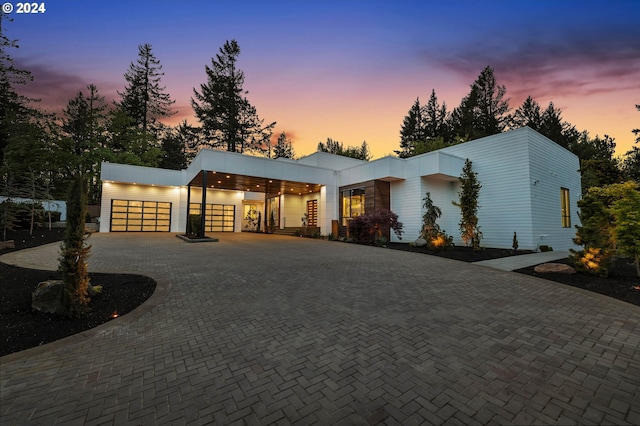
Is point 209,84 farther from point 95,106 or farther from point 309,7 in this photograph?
point 309,7

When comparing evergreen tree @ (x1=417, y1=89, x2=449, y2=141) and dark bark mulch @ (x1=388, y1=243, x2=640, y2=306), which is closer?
dark bark mulch @ (x1=388, y1=243, x2=640, y2=306)

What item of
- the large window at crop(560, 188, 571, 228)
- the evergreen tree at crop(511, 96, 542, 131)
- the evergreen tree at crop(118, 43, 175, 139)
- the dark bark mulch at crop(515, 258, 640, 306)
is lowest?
the dark bark mulch at crop(515, 258, 640, 306)

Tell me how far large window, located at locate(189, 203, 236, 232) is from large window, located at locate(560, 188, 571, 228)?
23.6m

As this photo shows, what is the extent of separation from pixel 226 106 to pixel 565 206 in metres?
32.4

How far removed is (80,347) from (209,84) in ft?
112

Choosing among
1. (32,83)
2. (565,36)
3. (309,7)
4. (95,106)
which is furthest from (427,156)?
(95,106)

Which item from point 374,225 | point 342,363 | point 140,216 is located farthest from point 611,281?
point 140,216

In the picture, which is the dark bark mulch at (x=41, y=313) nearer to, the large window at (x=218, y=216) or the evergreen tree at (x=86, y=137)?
the large window at (x=218, y=216)

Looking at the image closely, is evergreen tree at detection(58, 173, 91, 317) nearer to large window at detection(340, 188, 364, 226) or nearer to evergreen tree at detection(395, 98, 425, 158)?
large window at detection(340, 188, 364, 226)

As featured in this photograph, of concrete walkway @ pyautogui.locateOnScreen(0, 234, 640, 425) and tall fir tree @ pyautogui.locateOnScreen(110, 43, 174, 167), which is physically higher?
tall fir tree @ pyautogui.locateOnScreen(110, 43, 174, 167)

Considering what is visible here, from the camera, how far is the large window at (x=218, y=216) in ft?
73.9

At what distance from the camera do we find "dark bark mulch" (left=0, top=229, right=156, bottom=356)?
3.20 meters

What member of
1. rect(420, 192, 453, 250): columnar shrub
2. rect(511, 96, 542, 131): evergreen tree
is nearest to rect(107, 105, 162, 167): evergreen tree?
rect(420, 192, 453, 250): columnar shrub

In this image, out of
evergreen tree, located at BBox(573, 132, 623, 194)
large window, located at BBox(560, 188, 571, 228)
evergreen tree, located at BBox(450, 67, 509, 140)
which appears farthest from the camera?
→ evergreen tree, located at BBox(450, 67, 509, 140)
